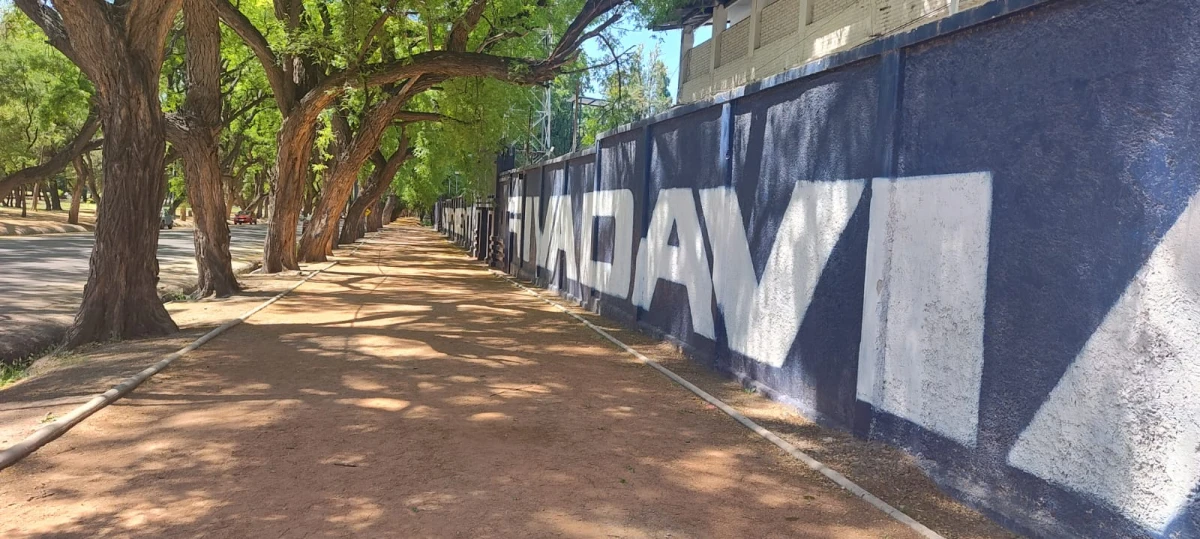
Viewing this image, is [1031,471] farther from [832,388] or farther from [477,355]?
[477,355]

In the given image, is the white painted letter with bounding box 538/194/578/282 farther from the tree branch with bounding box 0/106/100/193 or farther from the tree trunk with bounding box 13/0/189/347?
the tree branch with bounding box 0/106/100/193

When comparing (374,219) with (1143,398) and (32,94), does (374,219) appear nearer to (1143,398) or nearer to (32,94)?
(32,94)

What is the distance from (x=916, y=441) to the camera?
4.90m

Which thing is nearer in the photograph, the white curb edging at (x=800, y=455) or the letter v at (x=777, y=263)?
the white curb edging at (x=800, y=455)

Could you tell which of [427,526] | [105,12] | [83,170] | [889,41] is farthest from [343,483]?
[83,170]

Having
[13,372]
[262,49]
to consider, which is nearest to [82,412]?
[13,372]

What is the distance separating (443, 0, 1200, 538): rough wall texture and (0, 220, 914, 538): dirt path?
75 centimetres

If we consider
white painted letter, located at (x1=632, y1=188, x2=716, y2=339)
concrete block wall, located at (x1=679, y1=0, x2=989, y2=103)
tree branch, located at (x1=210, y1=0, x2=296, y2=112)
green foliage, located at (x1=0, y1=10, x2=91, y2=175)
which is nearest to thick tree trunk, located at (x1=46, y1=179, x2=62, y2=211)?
green foliage, located at (x1=0, y1=10, x2=91, y2=175)

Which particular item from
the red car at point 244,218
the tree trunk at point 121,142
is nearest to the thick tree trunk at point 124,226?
the tree trunk at point 121,142

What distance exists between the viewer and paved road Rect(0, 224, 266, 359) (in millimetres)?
9875

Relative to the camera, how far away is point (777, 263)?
6.80 meters

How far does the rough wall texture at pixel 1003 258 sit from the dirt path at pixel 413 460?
0.75 metres

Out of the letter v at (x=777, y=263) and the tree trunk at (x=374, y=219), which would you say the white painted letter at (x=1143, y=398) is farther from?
the tree trunk at (x=374, y=219)

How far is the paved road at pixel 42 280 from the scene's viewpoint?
988 cm
